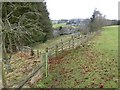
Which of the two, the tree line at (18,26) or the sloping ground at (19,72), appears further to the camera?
the sloping ground at (19,72)

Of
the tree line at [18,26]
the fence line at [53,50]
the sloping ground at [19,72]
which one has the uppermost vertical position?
the tree line at [18,26]

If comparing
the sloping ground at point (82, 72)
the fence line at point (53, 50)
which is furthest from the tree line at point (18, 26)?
the sloping ground at point (82, 72)

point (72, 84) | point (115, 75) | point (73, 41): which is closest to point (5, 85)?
point (72, 84)

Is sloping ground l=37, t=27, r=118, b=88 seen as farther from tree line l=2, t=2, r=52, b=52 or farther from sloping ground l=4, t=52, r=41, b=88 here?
tree line l=2, t=2, r=52, b=52

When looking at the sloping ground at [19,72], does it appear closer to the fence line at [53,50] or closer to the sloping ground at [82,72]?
the fence line at [53,50]

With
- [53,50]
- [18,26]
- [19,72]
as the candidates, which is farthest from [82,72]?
[53,50]

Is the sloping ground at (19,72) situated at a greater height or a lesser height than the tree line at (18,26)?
lesser

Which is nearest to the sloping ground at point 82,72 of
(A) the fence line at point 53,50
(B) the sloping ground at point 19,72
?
(A) the fence line at point 53,50

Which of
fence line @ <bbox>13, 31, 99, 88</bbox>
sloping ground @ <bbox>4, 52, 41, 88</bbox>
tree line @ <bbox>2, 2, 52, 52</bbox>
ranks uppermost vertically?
tree line @ <bbox>2, 2, 52, 52</bbox>

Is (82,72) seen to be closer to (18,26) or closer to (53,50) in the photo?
(18,26)

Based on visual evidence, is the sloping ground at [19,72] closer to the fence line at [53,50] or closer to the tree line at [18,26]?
the fence line at [53,50]

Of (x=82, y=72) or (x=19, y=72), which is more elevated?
(x=82, y=72)

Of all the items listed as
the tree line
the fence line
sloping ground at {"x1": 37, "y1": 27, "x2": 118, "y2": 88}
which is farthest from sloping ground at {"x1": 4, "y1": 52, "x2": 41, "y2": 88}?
the tree line

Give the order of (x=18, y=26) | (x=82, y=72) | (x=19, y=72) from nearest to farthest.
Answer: (x=18, y=26) < (x=82, y=72) < (x=19, y=72)
